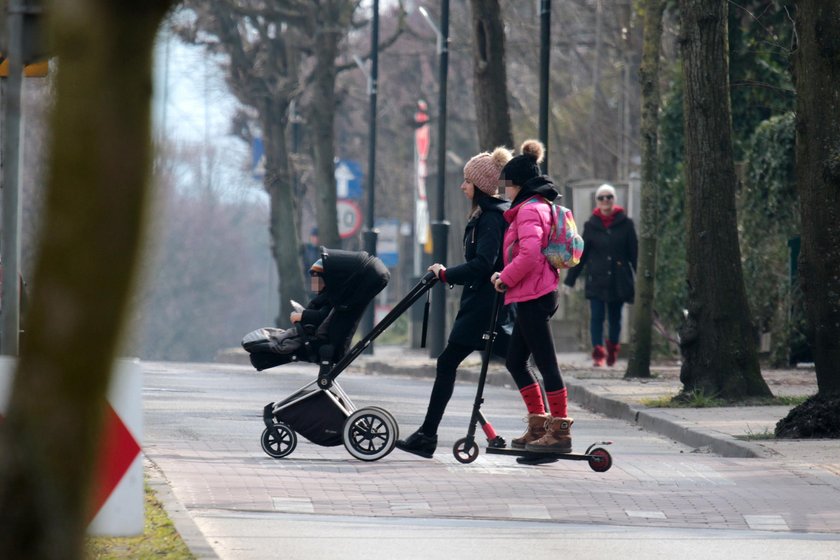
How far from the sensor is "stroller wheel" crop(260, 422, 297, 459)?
1062cm

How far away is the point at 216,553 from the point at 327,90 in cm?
2783

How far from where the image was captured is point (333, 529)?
7.88 metres

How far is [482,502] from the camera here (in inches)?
350

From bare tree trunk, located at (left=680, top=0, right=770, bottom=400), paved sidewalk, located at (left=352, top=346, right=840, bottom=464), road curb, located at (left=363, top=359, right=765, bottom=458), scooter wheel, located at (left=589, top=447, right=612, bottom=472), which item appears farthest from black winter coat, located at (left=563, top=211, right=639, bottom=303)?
scooter wheel, located at (left=589, top=447, right=612, bottom=472)

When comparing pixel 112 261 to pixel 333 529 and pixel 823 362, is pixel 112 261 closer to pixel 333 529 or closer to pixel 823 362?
pixel 333 529

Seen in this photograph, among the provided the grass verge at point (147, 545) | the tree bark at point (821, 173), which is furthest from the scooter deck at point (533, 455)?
the grass verge at point (147, 545)

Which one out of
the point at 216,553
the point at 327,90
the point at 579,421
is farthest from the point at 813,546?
the point at 327,90

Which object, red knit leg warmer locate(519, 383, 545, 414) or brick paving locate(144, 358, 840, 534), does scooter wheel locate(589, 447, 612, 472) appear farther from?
red knit leg warmer locate(519, 383, 545, 414)

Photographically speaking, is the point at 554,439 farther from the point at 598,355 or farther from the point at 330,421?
the point at 598,355

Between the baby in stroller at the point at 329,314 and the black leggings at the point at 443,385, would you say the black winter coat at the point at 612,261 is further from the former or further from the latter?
the baby in stroller at the point at 329,314

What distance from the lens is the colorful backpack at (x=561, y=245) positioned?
1025 centimetres

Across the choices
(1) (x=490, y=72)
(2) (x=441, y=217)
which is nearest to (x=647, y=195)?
(1) (x=490, y=72)

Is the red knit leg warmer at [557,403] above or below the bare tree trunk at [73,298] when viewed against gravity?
below

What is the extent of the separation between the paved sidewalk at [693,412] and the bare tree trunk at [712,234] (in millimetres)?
431
